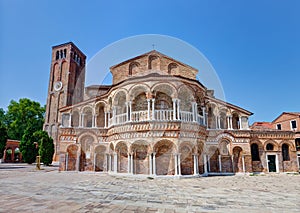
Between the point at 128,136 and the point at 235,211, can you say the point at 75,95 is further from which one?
the point at 235,211

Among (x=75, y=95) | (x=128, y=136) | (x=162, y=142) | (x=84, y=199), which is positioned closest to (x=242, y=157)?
(x=162, y=142)

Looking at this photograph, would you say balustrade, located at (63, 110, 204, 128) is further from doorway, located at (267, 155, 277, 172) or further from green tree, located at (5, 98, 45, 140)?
green tree, located at (5, 98, 45, 140)

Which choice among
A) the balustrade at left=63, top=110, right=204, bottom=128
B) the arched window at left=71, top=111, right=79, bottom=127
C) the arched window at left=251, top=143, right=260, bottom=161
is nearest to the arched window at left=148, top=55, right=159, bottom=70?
the balustrade at left=63, top=110, right=204, bottom=128

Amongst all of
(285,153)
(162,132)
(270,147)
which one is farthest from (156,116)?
(285,153)

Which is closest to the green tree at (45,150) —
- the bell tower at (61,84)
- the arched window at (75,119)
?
the arched window at (75,119)

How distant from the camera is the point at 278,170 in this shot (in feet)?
63.7

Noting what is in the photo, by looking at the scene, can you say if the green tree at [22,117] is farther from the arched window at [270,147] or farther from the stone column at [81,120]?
the arched window at [270,147]

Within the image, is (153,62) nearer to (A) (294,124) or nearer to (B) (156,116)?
(B) (156,116)

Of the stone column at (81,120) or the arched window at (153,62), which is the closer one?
the stone column at (81,120)

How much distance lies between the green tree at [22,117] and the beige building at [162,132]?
2929 centimetres

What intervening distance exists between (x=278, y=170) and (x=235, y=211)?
17.7 meters

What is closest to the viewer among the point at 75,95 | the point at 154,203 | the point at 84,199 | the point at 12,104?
the point at 154,203

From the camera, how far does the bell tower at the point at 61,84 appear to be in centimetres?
Answer: 3750

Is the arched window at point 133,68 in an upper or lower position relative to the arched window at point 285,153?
upper
